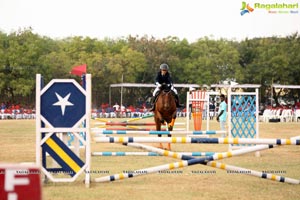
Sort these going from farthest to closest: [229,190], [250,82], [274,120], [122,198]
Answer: [250,82], [274,120], [229,190], [122,198]

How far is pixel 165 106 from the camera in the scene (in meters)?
16.6

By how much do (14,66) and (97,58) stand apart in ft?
30.2

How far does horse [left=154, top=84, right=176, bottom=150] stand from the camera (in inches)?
655

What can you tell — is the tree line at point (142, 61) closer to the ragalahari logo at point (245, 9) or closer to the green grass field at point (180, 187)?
the ragalahari logo at point (245, 9)

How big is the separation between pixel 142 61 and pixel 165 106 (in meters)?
51.1

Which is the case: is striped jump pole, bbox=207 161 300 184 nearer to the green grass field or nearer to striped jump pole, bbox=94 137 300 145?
the green grass field

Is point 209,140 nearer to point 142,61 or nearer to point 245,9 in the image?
point 245,9

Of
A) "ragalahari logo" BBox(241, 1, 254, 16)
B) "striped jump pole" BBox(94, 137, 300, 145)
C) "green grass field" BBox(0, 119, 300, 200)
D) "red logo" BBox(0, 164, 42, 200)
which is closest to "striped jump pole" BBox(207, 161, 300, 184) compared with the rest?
"green grass field" BBox(0, 119, 300, 200)

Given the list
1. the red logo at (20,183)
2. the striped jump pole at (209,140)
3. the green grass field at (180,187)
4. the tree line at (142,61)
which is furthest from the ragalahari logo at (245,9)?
the red logo at (20,183)

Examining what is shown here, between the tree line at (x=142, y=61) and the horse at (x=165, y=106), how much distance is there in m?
44.8

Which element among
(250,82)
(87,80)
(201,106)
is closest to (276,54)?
(250,82)

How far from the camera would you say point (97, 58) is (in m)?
65.7

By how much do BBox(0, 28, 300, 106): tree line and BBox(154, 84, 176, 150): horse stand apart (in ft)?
147

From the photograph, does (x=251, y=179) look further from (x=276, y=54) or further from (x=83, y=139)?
(x=276, y=54)
